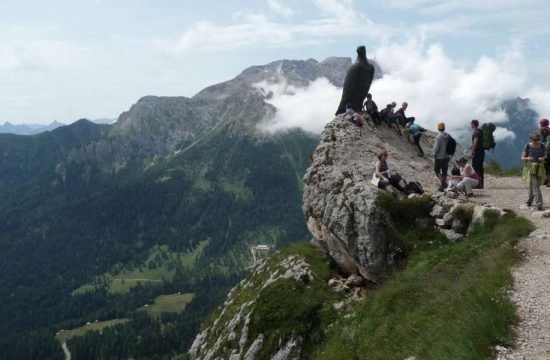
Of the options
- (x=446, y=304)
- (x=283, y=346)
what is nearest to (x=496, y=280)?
(x=446, y=304)

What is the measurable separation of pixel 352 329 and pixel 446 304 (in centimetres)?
621

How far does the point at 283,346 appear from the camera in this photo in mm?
26547

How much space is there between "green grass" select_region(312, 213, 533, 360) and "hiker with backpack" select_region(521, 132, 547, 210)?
358 centimetres

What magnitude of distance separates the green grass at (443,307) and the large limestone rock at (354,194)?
2.81 m

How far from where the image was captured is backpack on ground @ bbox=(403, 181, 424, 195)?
28922 millimetres

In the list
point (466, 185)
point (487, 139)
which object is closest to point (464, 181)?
point (466, 185)

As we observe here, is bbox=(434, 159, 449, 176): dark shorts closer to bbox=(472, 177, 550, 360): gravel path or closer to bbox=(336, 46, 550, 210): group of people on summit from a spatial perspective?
bbox=(336, 46, 550, 210): group of people on summit

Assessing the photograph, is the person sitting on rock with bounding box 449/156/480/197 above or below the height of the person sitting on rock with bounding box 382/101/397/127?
below

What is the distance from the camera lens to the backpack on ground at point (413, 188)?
1139 inches

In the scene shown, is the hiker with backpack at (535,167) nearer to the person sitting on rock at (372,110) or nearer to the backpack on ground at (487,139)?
the backpack on ground at (487,139)

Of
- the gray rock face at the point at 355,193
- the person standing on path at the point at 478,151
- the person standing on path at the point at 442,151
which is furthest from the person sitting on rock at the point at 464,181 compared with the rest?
the person standing on path at the point at 478,151

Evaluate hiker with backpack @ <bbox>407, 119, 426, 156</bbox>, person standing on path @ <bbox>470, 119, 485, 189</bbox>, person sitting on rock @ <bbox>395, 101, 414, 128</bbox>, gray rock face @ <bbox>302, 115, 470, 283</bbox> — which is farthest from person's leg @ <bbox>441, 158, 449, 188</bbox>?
person sitting on rock @ <bbox>395, 101, 414, 128</bbox>

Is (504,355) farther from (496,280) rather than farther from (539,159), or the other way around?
(539,159)

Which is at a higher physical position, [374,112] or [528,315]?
[374,112]
